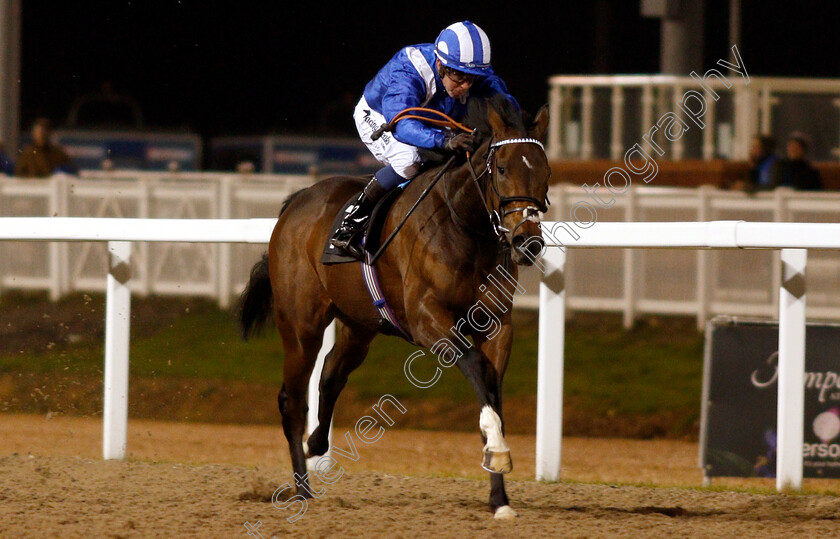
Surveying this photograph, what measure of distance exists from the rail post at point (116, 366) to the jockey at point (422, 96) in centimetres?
136

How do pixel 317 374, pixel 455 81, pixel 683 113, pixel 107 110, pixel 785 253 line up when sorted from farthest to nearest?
pixel 107 110 → pixel 683 113 → pixel 317 374 → pixel 785 253 → pixel 455 81

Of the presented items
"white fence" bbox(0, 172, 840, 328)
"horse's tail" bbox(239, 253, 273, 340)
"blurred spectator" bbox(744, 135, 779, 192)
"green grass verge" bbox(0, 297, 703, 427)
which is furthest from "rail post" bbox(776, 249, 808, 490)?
"blurred spectator" bbox(744, 135, 779, 192)

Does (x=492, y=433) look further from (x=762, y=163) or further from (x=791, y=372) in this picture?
(x=762, y=163)

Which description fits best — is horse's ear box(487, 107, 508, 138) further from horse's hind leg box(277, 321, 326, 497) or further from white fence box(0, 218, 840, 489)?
horse's hind leg box(277, 321, 326, 497)

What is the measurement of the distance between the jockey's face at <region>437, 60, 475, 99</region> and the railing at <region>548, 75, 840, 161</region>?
8.07 metres

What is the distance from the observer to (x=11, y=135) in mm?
12617

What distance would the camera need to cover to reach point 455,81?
462 centimetres

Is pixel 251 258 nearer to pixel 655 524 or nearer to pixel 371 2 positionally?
pixel 655 524

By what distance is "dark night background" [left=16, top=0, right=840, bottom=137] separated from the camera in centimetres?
2066

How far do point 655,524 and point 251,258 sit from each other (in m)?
7.73

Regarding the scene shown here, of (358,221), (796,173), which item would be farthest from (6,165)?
(358,221)

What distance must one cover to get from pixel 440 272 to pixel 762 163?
23.7 ft

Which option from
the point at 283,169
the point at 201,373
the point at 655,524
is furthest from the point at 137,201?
the point at 655,524

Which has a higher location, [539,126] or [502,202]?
[539,126]
